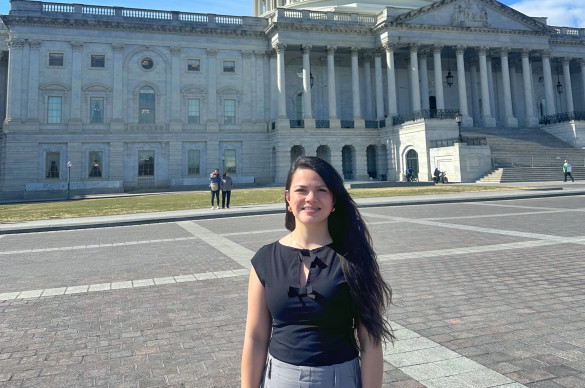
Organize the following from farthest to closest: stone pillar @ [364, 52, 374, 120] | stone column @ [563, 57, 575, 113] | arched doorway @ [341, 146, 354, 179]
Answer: stone column @ [563, 57, 575, 113] < stone pillar @ [364, 52, 374, 120] < arched doorway @ [341, 146, 354, 179]

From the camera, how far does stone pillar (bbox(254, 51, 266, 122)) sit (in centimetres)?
4497

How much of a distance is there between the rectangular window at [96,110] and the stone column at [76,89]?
1100 mm

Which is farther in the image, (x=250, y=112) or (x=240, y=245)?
(x=250, y=112)

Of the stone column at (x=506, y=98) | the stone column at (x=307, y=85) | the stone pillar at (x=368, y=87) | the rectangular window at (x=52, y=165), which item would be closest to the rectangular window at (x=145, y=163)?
the rectangular window at (x=52, y=165)

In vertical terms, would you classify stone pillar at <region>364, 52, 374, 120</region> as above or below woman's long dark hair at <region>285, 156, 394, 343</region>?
above

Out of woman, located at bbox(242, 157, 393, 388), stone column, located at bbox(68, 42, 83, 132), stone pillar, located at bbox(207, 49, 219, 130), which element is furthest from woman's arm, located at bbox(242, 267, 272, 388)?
stone column, located at bbox(68, 42, 83, 132)

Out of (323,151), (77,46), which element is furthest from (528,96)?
(77,46)

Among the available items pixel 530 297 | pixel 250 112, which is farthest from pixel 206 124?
pixel 530 297

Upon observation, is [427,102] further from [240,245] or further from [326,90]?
[240,245]

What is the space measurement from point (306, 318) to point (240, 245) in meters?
8.38

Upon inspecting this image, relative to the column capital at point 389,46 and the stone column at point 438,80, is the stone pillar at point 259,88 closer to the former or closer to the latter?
the column capital at point 389,46

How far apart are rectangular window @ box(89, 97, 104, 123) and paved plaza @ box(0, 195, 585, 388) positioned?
34660 mm

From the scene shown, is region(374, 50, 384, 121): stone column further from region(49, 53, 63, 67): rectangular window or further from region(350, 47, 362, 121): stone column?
region(49, 53, 63, 67): rectangular window

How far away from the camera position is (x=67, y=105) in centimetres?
4041
